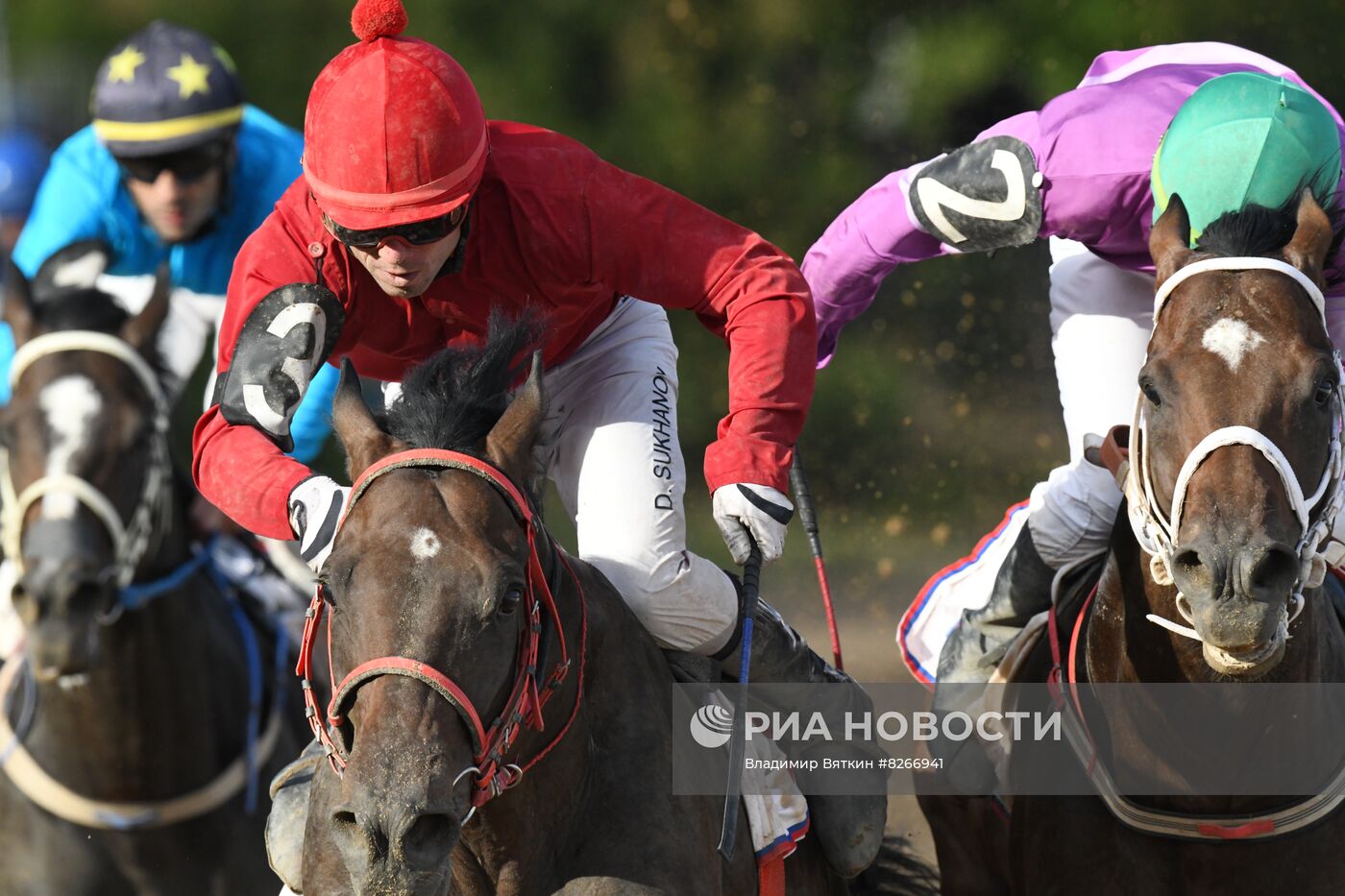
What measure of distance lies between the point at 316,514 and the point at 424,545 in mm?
300

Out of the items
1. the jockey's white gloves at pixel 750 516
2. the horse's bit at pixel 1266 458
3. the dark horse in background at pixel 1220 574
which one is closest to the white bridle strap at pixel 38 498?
the jockey's white gloves at pixel 750 516

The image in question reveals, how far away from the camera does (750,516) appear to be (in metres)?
3.28

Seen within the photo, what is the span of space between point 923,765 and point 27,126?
524 centimetres

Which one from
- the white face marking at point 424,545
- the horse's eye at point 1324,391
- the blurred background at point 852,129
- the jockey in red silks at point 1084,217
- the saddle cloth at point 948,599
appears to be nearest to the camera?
the white face marking at point 424,545

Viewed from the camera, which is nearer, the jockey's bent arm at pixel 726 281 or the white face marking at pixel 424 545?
the white face marking at pixel 424 545

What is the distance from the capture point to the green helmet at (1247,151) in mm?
3330

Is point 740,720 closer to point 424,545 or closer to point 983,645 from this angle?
point 424,545

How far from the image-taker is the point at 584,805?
3.02 metres

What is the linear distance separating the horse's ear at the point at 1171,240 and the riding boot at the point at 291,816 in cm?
170

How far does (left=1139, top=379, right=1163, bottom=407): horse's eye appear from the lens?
3.21m

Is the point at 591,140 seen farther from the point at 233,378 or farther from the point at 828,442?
the point at 233,378

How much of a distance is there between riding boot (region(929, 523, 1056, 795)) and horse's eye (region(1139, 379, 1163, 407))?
2.62 ft

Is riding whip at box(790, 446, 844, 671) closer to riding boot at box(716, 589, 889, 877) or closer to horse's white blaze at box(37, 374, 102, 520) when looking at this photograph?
riding boot at box(716, 589, 889, 877)

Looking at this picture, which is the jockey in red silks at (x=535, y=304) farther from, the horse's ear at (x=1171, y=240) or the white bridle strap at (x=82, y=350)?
the white bridle strap at (x=82, y=350)
